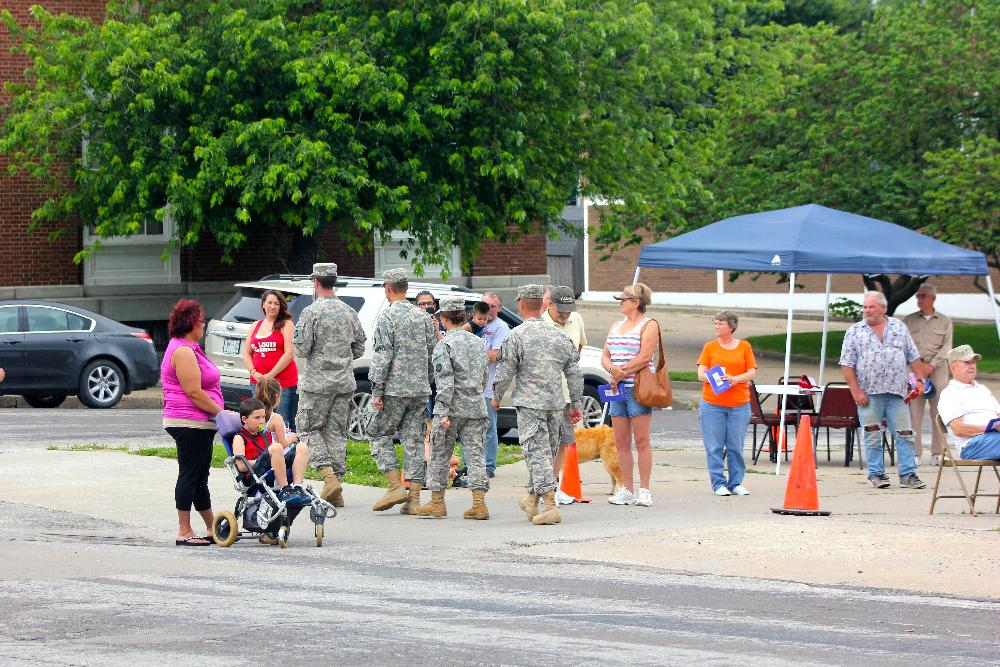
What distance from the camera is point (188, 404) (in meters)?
10.4

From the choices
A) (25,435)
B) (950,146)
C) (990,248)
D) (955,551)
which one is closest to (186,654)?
(955,551)

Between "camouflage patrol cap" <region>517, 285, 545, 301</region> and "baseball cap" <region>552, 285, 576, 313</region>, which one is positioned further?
"baseball cap" <region>552, 285, 576, 313</region>

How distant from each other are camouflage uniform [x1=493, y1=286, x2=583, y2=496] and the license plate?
19.1 ft

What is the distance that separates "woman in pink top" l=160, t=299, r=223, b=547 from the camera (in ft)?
34.0

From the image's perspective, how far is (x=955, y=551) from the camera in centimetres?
1012

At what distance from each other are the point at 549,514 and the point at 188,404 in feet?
9.47

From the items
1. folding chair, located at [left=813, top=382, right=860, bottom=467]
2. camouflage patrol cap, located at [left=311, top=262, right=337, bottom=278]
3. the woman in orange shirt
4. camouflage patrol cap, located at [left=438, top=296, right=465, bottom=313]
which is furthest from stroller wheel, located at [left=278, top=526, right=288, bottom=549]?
folding chair, located at [left=813, top=382, right=860, bottom=467]

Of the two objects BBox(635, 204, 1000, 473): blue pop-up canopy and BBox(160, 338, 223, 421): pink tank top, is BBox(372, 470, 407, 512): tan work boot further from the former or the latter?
BBox(635, 204, 1000, 473): blue pop-up canopy

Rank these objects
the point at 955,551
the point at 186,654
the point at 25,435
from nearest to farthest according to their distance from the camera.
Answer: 1. the point at 186,654
2. the point at 955,551
3. the point at 25,435

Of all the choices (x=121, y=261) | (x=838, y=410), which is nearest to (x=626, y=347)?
(x=838, y=410)

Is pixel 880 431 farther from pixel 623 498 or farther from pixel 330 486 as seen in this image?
pixel 330 486

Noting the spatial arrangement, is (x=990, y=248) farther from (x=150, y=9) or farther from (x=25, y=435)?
(x=25, y=435)

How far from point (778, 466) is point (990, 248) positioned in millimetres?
16286

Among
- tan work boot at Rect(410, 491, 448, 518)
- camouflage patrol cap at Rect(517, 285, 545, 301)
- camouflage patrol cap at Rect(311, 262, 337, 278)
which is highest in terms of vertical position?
camouflage patrol cap at Rect(311, 262, 337, 278)
